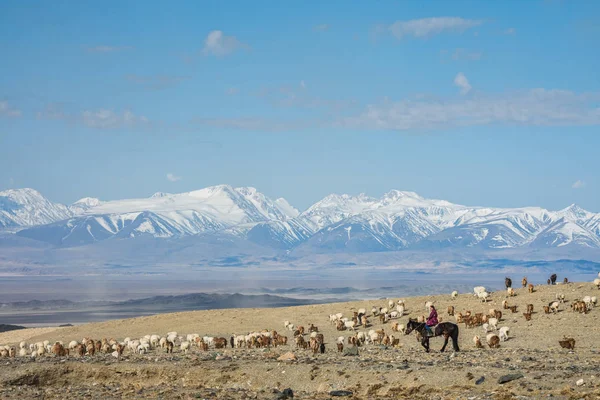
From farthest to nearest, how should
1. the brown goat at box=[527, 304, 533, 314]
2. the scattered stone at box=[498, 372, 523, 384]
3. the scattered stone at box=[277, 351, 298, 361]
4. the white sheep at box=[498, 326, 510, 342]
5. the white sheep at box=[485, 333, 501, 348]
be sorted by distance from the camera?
the brown goat at box=[527, 304, 533, 314] → the white sheep at box=[498, 326, 510, 342] → the white sheep at box=[485, 333, 501, 348] → the scattered stone at box=[277, 351, 298, 361] → the scattered stone at box=[498, 372, 523, 384]

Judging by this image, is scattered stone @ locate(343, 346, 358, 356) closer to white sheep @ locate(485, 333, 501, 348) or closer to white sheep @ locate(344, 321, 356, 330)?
white sheep @ locate(485, 333, 501, 348)

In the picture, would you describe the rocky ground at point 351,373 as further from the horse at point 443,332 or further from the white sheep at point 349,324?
the white sheep at point 349,324

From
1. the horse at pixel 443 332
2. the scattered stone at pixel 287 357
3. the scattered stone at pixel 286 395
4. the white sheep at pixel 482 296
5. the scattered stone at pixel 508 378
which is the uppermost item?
the white sheep at pixel 482 296

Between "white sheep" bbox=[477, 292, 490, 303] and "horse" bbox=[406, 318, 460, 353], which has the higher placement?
"white sheep" bbox=[477, 292, 490, 303]

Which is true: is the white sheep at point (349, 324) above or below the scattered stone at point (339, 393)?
above

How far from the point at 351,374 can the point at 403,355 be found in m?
5.83

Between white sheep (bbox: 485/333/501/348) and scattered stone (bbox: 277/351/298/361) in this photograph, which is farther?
white sheep (bbox: 485/333/501/348)

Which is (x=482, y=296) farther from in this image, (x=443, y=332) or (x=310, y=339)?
(x=443, y=332)

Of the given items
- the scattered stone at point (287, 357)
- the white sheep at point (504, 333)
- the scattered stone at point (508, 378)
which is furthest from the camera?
the white sheep at point (504, 333)

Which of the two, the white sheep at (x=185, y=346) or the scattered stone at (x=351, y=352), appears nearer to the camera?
the scattered stone at (x=351, y=352)

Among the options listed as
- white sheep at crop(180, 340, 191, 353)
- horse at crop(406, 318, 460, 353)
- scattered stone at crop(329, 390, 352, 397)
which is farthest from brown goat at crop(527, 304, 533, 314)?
scattered stone at crop(329, 390, 352, 397)

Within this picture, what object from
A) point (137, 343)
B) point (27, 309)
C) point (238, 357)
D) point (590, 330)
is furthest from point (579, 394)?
point (27, 309)

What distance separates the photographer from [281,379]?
29.0 meters

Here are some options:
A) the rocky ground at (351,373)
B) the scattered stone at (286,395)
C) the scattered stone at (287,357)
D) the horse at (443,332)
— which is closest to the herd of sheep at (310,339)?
the rocky ground at (351,373)
